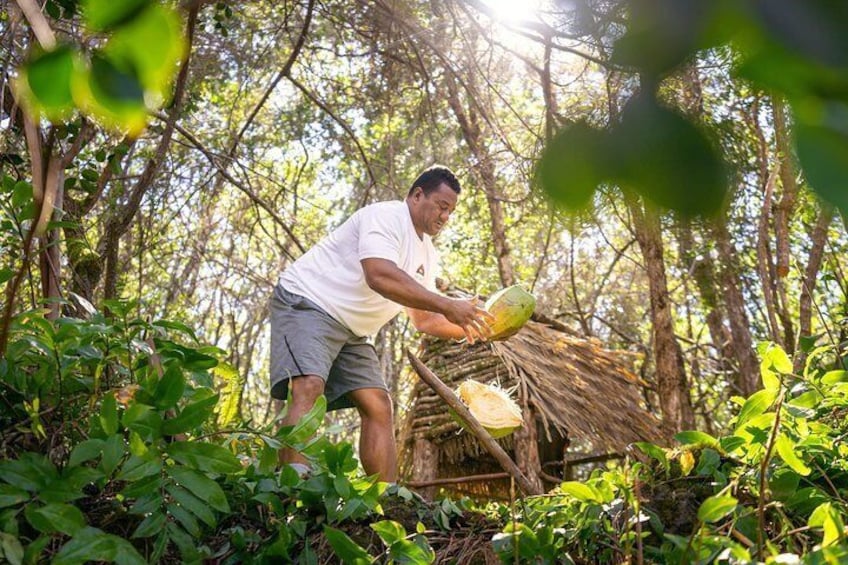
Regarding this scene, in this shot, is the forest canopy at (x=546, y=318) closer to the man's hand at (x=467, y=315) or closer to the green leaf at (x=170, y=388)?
the green leaf at (x=170, y=388)

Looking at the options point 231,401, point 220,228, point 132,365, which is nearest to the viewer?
point 132,365

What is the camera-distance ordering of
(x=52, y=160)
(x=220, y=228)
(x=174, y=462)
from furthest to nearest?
(x=220, y=228) → (x=174, y=462) → (x=52, y=160)

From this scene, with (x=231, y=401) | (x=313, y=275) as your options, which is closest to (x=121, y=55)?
(x=231, y=401)

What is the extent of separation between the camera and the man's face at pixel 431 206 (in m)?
3.91

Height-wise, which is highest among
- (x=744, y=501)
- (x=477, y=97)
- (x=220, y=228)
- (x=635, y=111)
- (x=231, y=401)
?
(x=220, y=228)

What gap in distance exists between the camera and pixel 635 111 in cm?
53

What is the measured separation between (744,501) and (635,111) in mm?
1470

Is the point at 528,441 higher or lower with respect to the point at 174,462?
higher

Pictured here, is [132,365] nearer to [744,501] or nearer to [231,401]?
[231,401]

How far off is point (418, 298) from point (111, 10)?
2.97m

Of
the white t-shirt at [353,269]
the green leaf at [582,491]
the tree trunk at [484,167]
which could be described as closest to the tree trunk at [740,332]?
the tree trunk at [484,167]

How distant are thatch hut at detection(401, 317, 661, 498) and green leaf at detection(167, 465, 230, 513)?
269 centimetres

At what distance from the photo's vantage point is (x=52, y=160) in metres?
1.19

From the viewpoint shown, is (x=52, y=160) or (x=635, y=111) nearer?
(x=635, y=111)
